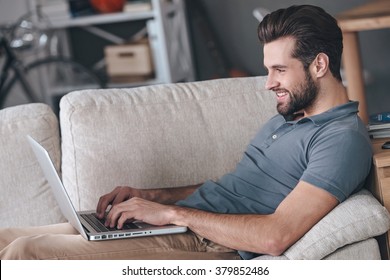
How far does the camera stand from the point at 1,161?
103 inches

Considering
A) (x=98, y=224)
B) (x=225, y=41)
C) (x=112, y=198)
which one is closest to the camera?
(x=98, y=224)

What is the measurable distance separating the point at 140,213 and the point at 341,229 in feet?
1.74

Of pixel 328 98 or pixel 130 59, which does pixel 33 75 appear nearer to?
pixel 130 59

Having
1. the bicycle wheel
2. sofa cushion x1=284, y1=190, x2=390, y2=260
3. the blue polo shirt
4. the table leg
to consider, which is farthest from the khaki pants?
the bicycle wheel

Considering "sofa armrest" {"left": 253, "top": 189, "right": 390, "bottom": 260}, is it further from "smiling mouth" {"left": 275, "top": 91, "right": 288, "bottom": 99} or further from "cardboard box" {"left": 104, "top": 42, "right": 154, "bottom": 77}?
"cardboard box" {"left": 104, "top": 42, "right": 154, "bottom": 77}

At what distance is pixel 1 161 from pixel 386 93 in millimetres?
2838

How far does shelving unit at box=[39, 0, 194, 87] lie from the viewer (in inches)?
196

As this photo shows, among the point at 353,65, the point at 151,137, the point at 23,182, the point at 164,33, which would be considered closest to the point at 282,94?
the point at 151,137

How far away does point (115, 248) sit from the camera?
2.15 m

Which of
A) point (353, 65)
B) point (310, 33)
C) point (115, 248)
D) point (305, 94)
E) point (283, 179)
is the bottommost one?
point (115, 248)

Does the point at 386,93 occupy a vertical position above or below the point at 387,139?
below

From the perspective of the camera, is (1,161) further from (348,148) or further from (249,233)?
(348,148)

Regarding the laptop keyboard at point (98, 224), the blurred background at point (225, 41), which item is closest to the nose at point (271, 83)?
the laptop keyboard at point (98, 224)
